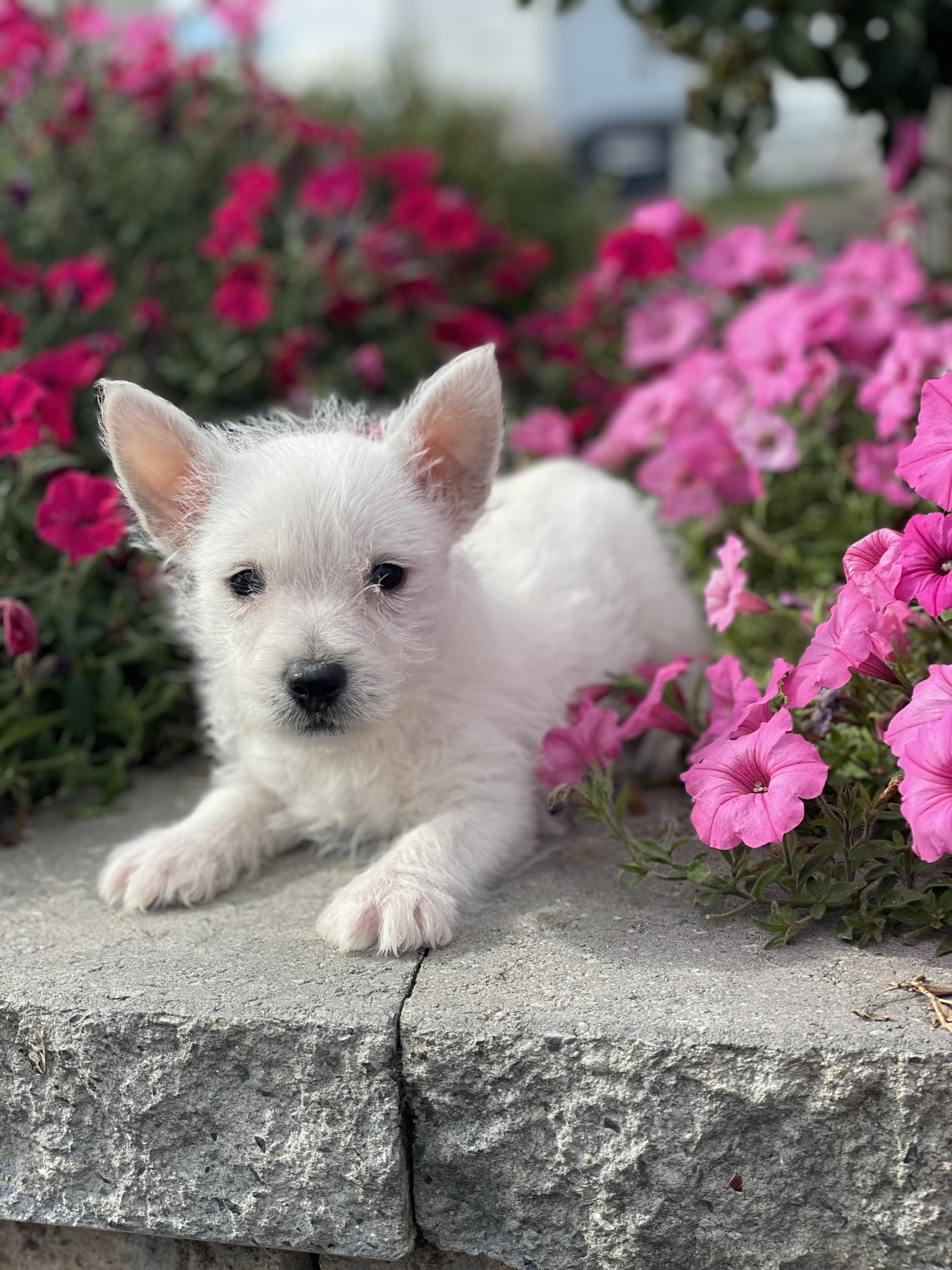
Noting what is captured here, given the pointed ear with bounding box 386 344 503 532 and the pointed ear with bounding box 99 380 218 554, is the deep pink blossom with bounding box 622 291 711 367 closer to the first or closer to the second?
the pointed ear with bounding box 386 344 503 532

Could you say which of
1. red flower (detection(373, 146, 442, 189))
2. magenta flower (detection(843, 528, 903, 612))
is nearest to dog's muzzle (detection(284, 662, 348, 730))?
magenta flower (detection(843, 528, 903, 612))

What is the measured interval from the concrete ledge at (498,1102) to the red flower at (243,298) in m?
2.77

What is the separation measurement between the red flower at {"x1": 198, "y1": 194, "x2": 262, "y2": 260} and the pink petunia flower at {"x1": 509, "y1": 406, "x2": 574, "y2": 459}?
1.30 m

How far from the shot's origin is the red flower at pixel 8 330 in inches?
127

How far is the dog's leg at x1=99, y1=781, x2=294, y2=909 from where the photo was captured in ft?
8.31

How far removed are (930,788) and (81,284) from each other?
11.1ft

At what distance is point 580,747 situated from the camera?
8.65 feet

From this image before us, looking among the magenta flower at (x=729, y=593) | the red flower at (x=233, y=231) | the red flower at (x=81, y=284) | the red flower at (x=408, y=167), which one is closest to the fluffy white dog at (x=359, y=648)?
the magenta flower at (x=729, y=593)

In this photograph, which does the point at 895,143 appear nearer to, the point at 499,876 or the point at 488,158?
the point at 499,876

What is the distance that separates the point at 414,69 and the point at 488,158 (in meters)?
1.77

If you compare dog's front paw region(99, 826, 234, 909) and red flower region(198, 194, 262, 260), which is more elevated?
red flower region(198, 194, 262, 260)

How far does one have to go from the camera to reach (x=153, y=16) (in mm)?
6449

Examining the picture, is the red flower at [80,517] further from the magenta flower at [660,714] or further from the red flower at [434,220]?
the red flower at [434,220]

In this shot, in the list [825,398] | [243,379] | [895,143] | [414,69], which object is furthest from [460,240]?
[414,69]
